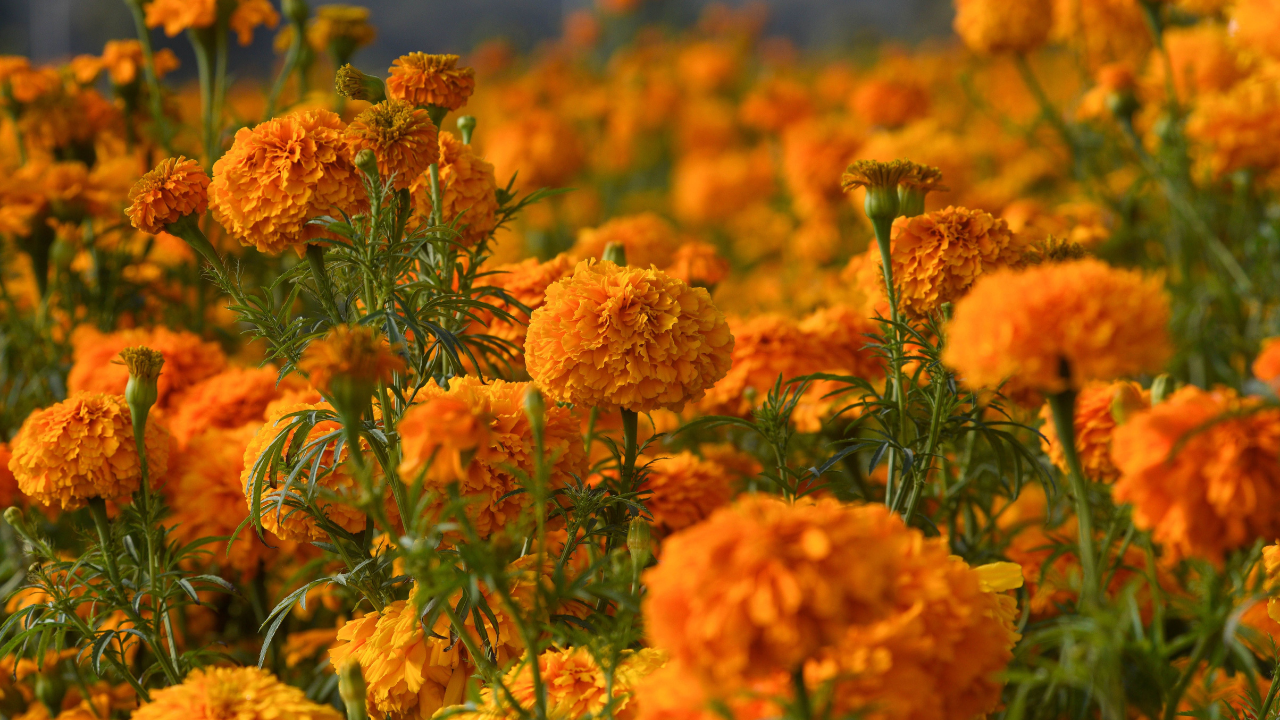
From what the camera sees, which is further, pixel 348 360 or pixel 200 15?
pixel 200 15

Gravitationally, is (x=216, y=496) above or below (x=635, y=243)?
below

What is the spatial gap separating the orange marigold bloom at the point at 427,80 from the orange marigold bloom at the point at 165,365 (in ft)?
2.03

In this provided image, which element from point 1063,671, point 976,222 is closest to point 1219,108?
point 976,222

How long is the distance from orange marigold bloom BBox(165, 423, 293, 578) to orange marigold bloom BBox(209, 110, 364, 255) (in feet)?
1.18

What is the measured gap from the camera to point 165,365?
1.53 metres

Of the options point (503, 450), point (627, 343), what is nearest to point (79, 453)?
point (503, 450)

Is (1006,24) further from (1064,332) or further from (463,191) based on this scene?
(1064,332)

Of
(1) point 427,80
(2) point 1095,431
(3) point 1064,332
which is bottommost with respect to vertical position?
(2) point 1095,431

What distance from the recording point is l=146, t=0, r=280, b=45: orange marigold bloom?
1662 millimetres

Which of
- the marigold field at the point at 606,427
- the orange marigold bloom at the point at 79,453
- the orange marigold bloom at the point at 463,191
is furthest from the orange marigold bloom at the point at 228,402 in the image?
the orange marigold bloom at the point at 463,191

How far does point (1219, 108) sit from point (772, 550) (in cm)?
178

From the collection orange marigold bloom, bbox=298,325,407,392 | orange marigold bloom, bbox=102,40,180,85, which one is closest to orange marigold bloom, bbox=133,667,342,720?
orange marigold bloom, bbox=298,325,407,392

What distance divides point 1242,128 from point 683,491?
137cm

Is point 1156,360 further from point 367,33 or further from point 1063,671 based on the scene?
point 367,33
